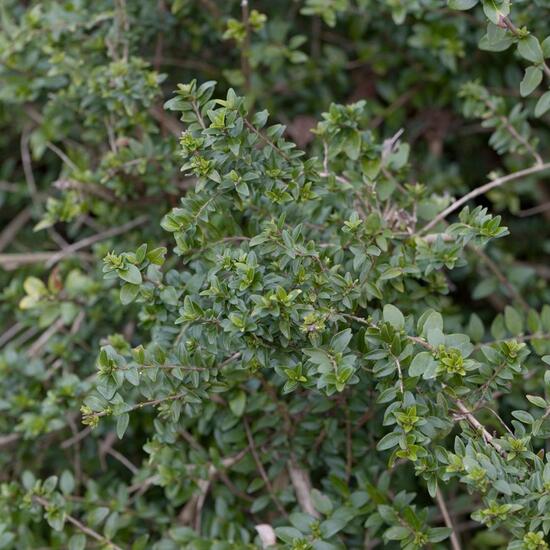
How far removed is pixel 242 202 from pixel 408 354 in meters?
0.48

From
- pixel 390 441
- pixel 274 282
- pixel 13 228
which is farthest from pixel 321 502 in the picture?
pixel 13 228

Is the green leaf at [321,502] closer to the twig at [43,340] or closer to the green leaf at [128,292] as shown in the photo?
the green leaf at [128,292]

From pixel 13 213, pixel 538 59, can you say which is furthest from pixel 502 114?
pixel 13 213

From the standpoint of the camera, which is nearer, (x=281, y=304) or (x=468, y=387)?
(x=281, y=304)

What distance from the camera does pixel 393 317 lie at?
167 centimetres

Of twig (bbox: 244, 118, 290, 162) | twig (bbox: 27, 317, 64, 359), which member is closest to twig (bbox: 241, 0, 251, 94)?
twig (bbox: 244, 118, 290, 162)

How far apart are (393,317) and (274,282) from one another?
25 centimetres

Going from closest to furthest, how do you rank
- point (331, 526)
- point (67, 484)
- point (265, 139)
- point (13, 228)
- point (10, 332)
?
point (265, 139) → point (331, 526) → point (67, 484) → point (10, 332) → point (13, 228)

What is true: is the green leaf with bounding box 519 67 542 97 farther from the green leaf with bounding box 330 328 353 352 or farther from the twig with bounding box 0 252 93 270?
the twig with bounding box 0 252 93 270

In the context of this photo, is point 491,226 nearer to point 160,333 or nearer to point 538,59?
point 538,59

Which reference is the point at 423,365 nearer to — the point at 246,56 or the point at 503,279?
the point at 503,279

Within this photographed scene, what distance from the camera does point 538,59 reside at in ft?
5.74

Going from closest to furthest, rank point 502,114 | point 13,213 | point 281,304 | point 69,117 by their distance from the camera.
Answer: point 281,304, point 502,114, point 69,117, point 13,213

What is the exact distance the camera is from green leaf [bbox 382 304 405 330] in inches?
65.4
